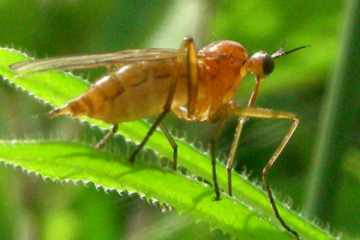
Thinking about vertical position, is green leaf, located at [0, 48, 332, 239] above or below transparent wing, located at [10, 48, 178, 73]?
below

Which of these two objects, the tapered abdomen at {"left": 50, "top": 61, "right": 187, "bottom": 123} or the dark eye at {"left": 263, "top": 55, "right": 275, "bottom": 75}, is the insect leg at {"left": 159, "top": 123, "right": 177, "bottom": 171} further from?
the dark eye at {"left": 263, "top": 55, "right": 275, "bottom": 75}

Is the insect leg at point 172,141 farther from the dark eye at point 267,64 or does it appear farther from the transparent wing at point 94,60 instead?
the dark eye at point 267,64

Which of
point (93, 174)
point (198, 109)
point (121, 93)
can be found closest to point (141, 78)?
point (121, 93)

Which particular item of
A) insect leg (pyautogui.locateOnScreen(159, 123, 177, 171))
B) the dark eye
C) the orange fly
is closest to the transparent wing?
the orange fly

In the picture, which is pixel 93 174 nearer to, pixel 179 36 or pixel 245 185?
pixel 245 185

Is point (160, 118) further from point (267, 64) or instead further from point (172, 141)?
point (267, 64)

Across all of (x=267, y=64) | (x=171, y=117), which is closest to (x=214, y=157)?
(x=267, y=64)
